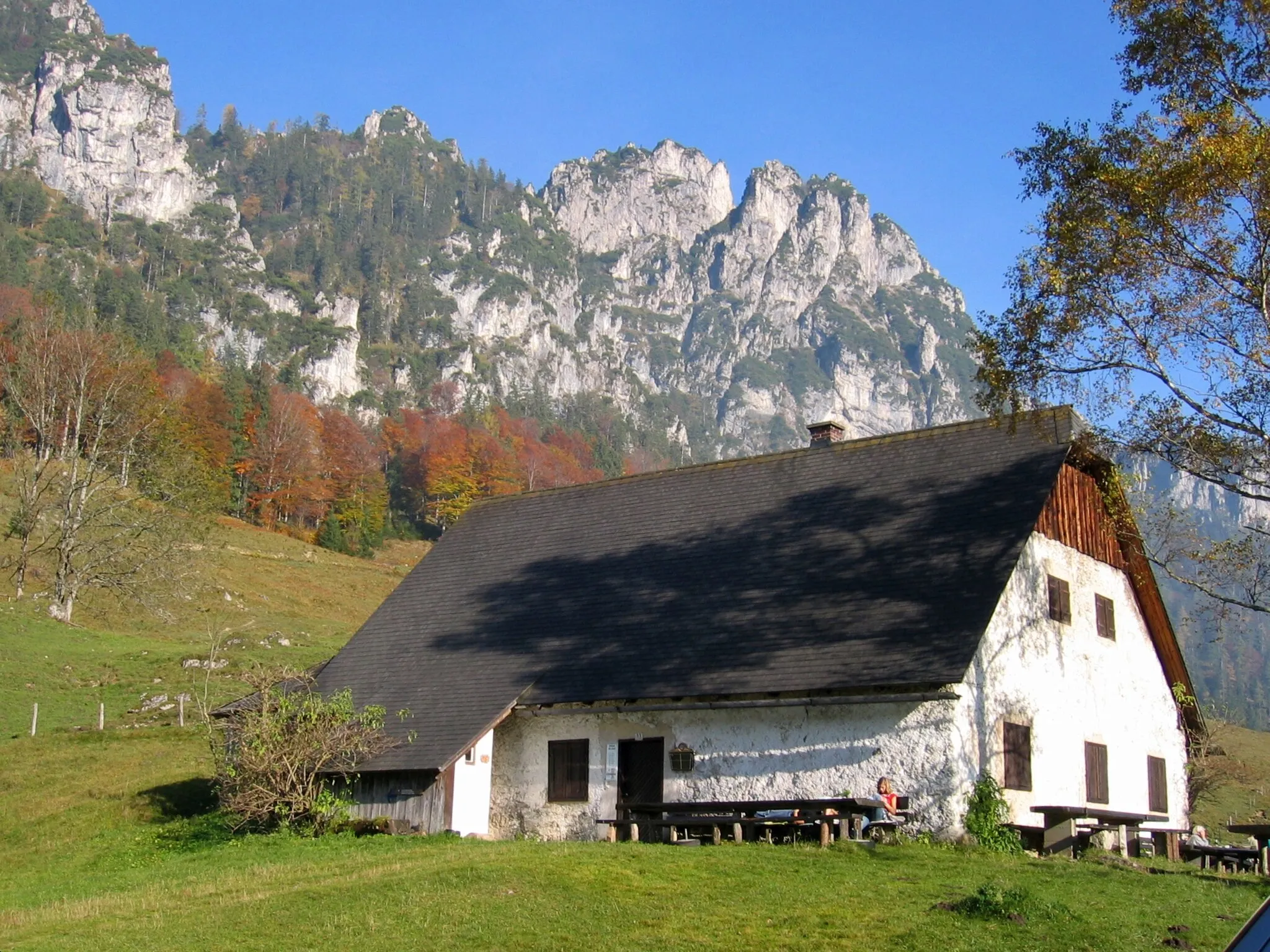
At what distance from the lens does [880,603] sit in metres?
20.1

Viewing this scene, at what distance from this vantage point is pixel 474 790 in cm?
2189

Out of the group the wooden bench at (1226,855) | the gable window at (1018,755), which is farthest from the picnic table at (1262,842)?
the gable window at (1018,755)

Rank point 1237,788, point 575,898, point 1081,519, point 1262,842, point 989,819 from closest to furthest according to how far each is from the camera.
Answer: point 575,898, point 989,819, point 1262,842, point 1081,519, point 1237,788

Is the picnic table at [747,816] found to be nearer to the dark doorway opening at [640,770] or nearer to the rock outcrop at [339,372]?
the dark doorway opening at [640,770]

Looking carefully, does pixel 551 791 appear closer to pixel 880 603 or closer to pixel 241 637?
pixel 880 603

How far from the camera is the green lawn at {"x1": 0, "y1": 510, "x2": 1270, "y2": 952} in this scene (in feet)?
40.5

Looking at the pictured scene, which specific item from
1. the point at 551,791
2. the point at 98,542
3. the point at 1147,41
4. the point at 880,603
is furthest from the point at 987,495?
the point at 98,542

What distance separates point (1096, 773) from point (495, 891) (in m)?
12.4

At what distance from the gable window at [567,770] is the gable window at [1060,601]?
8444 millimetres

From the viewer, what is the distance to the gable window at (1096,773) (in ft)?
70.8

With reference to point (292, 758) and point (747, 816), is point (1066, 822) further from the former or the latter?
point (292, 758)

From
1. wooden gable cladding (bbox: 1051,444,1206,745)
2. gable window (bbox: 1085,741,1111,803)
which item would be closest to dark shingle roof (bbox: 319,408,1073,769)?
wooden gable cladding (bbox: 1051,444,1206,745)

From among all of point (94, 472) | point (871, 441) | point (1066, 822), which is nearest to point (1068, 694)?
point (1066, 822)

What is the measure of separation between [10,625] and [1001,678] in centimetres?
3704
